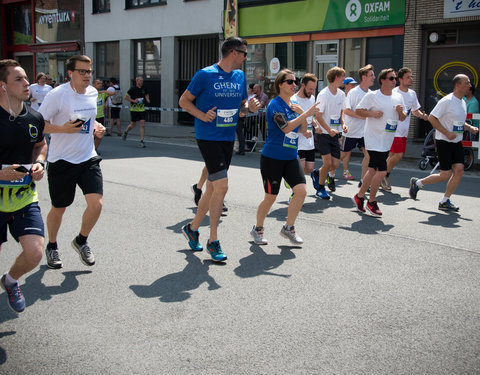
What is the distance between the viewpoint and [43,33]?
1380 inches

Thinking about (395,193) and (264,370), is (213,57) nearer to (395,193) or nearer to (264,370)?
(395,193)

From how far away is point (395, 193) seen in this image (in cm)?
955

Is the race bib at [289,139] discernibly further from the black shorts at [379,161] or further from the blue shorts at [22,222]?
the blue shorts at [22,222]

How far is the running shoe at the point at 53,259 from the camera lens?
5336 millimetres

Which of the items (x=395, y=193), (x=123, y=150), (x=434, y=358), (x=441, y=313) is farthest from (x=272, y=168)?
(x=123, y=150)

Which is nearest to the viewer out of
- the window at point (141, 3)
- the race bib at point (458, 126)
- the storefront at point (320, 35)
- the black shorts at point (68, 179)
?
the black shorts at point (68, 179)

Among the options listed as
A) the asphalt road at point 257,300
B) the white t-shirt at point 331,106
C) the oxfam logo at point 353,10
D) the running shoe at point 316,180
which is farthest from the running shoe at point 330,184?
the oxfam logo at point 353,10

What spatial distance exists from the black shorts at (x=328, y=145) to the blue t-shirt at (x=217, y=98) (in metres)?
3.76

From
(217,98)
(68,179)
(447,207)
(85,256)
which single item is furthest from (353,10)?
(85,256)

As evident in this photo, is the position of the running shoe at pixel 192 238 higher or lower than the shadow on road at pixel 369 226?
higher

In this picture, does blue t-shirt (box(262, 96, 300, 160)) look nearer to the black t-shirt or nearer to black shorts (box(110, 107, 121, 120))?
the black t-shirt

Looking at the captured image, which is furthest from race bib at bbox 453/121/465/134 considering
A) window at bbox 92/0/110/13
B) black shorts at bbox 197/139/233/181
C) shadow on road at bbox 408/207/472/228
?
window at bbox 92/0/110/13

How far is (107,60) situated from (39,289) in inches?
1083

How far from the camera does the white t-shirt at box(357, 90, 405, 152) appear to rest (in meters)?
Result: 7.62
